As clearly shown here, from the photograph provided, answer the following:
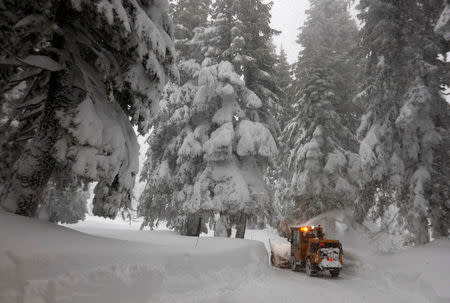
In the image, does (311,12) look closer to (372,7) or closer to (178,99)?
(372,7)

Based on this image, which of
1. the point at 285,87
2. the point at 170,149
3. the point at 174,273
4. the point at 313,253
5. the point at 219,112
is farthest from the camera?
the point at 285,87

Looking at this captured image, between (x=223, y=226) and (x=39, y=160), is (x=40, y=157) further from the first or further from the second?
(x=223, y=226)

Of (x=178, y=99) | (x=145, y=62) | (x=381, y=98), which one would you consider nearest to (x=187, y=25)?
(x=178, y=99)

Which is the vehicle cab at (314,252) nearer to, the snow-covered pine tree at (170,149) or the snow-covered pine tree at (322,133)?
the snow-covered pine tree at (322,133)

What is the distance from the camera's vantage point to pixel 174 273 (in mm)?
6641

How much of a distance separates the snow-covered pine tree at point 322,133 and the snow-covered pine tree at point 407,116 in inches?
114

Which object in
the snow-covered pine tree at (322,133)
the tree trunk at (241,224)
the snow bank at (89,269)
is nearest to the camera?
the snow bank at (89,269)

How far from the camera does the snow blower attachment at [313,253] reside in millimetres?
11438

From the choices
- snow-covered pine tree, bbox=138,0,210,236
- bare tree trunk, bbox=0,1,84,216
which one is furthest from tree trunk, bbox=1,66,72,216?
snow-covered pine tree, bbox=138,0,210,236

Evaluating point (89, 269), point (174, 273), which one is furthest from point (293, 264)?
point (89, 269)

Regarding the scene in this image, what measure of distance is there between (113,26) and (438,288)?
1023 centimetres

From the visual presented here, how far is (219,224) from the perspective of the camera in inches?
557

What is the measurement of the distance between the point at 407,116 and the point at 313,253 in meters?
6.44

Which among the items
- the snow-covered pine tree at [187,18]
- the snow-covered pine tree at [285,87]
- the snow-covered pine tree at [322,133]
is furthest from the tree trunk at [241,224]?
the snow-covered pine tree at [187,18]
